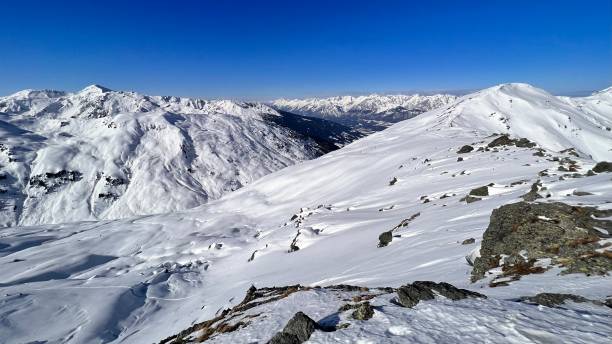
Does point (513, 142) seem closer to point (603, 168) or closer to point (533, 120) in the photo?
point (603, 168)

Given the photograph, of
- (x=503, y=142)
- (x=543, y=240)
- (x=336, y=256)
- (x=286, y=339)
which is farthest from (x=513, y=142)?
(x=286, y=339)

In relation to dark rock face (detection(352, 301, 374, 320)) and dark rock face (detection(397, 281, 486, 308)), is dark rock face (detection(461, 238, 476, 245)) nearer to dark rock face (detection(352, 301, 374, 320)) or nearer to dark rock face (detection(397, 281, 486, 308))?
dark rock face (detection(397, 281, 486, 308))

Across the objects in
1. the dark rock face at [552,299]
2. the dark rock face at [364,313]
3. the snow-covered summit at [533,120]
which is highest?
the snow-covered summit at [533,120]

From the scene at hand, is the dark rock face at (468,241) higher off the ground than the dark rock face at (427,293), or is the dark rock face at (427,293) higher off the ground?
the dark rock face at (427,293)

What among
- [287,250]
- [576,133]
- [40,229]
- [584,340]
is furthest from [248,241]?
[576,133]

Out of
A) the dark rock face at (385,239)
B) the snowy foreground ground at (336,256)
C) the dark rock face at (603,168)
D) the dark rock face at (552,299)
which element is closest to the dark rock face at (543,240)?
the snowy foreground ground at (336,256)

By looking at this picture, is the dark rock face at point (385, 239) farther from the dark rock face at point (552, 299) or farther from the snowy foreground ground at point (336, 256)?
the dark rock face at point (552, 299)
